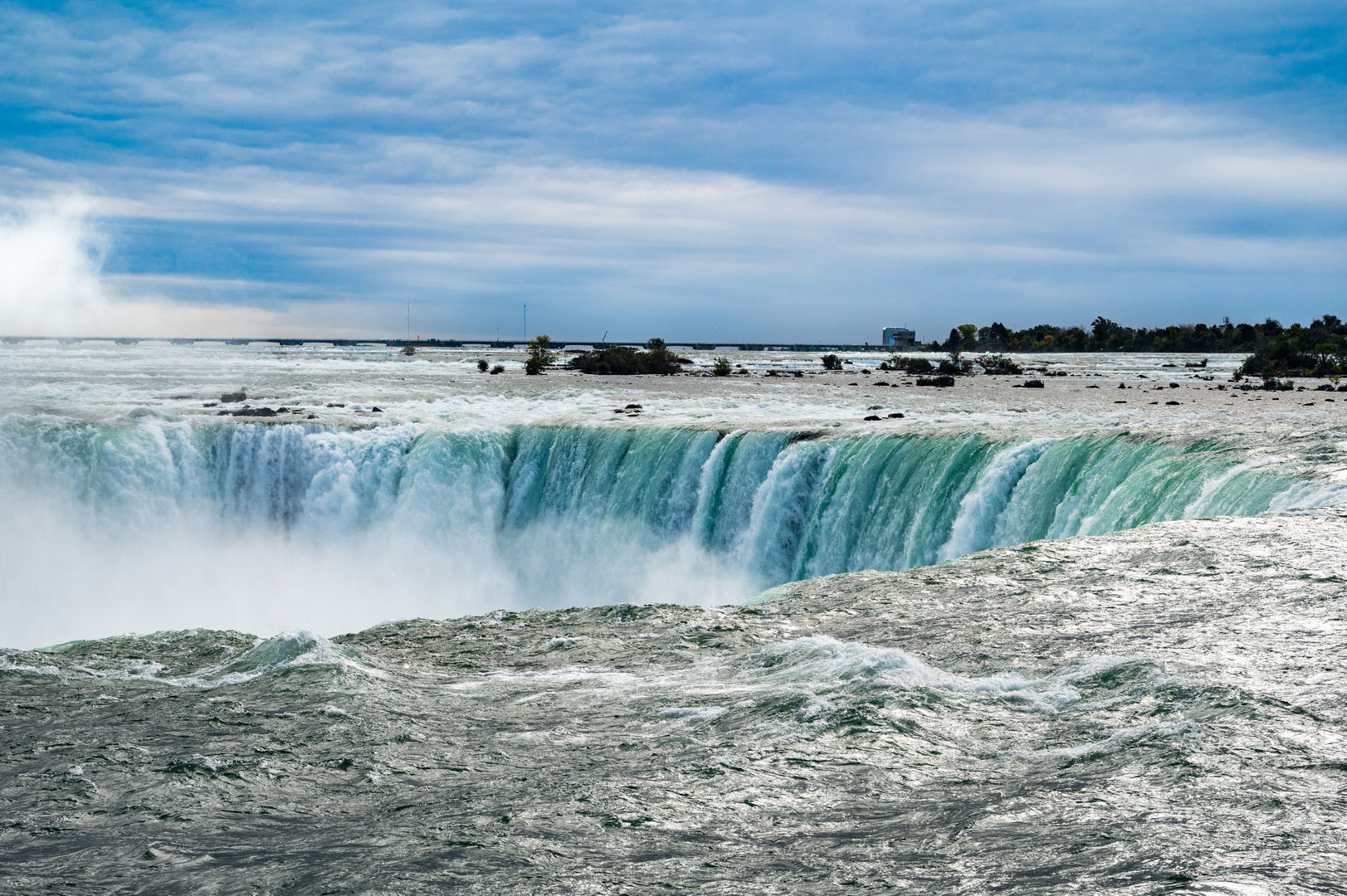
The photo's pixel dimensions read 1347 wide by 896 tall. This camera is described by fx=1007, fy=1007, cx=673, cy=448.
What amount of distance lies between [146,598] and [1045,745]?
22.4 metres

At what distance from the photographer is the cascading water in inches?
615

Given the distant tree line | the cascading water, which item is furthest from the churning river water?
the distant tree line

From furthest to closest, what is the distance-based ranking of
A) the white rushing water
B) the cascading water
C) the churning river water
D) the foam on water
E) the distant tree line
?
the distant tree line < the foam on water < the white rushing water < the cascading water < the churning river water

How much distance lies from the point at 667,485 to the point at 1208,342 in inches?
3673

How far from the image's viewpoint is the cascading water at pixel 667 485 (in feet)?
51.3

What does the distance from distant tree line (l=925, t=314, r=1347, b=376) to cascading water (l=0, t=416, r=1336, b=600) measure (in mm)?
31388

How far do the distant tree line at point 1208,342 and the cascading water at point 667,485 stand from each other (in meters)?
31.4

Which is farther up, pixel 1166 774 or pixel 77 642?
pixel 1166 774

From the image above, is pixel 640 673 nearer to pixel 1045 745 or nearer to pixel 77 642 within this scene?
pixel 1045 745

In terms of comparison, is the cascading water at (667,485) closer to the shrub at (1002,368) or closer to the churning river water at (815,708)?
the churning river water at (815,708)

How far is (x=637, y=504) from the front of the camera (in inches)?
882

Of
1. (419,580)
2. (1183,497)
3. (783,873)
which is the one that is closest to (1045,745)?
(783,873)

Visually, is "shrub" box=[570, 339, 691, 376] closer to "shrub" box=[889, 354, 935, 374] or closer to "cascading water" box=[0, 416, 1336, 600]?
"shrub" box=[889, 354, 935, 374]

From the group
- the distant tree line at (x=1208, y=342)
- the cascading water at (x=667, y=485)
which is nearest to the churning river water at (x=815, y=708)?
the cascading water at (x=667, y=485)
